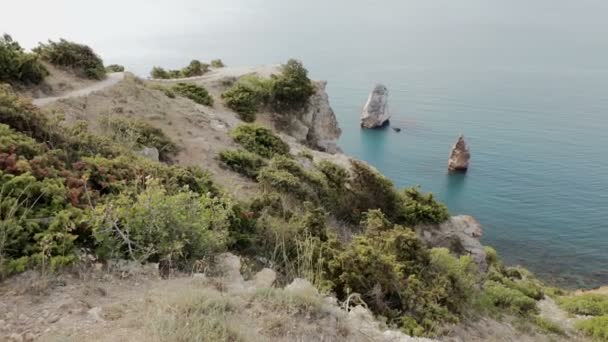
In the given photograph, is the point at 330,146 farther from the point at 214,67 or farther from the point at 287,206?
the point at 287,206

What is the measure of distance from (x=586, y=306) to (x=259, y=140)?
19.3m

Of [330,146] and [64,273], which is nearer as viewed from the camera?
[64,273]

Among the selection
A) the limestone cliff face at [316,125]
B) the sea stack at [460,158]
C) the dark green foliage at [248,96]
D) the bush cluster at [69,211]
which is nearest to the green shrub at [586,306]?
the bush cluster at [69,211]

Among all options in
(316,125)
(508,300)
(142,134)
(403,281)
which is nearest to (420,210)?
(508,300)

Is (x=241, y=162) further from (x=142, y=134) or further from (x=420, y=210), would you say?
(x=420, y=210)

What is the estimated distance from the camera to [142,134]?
20188 millimetres

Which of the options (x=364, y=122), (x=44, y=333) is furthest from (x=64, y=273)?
(x=364, y=122)

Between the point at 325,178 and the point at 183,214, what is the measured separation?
15.5m

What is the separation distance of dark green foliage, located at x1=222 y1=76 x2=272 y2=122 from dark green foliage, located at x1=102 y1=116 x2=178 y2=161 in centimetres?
1376

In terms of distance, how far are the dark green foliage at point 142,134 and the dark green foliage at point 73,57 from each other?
8.34 metres

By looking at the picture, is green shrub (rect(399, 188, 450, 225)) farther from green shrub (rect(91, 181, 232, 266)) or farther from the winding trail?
the winding trail

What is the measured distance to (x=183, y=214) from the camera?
7.88 meters

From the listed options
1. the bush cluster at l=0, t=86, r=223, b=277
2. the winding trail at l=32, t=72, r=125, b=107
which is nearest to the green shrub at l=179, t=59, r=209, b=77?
the winding trail at l=32, t=72, r=125, b=107

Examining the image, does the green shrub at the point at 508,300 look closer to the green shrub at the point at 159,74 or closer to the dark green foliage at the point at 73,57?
the dark green foliage at the point at 73,57
